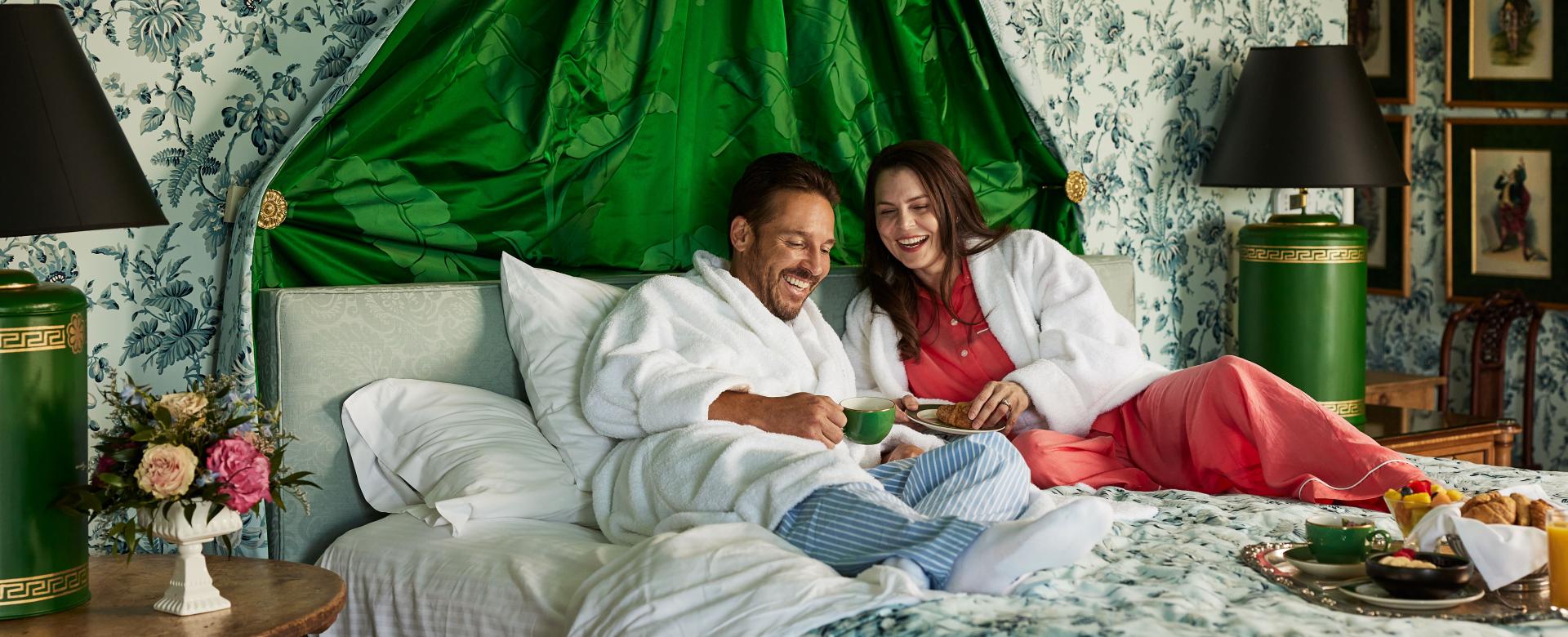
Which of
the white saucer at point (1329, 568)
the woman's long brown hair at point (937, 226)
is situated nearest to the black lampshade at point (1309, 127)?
the woman's long brown hair at point (937, 226)

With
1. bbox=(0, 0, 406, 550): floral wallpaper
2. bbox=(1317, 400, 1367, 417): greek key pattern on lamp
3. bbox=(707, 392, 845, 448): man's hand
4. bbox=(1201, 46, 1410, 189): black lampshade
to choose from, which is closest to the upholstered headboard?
bbox=(0, 0, 406, 550): floral wallpaper

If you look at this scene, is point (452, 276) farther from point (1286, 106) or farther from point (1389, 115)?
point (1389, 115)

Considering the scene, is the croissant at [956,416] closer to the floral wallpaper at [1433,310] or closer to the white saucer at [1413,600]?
the white saucer at [1413,600]

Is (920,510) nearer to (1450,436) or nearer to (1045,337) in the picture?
(1045,337)

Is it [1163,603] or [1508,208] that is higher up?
[1508,208]

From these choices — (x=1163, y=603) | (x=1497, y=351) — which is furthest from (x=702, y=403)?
(x=1497, y=351)

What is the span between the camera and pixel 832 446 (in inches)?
96.1

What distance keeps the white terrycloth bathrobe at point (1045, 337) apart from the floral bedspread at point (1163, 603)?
1.95ft

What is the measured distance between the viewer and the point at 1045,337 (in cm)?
298

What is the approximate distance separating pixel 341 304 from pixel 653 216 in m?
0.71

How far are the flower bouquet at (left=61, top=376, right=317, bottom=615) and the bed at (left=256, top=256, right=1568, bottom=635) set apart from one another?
15.8 inches

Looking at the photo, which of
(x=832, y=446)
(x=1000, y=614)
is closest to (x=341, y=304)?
(x=832, y=446)

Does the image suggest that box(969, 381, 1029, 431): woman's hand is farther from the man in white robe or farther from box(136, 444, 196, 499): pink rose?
box(136, 444, 196, 499): pink rose

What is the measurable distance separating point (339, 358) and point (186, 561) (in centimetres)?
64
